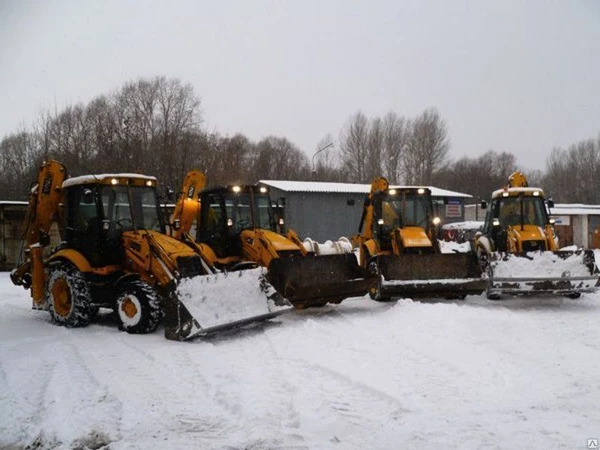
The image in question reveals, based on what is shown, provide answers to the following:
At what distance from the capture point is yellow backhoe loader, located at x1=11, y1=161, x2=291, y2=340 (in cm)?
866

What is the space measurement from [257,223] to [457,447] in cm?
732

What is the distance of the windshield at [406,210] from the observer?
1308 cm

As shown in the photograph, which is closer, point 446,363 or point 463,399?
point 463,399

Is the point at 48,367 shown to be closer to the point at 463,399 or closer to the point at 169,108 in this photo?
the point at 463,399

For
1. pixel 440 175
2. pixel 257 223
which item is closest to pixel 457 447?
pixel 257 223

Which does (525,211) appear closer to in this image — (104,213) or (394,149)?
(104,213)

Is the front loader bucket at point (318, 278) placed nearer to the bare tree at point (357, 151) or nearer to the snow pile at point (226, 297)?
the snow pile at point (226, 297)

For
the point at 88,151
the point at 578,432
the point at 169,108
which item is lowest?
the point at 578,432

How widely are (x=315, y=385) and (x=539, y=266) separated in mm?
6924

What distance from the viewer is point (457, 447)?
4.60 metres

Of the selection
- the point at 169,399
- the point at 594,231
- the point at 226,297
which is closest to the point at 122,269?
the point at 226,297

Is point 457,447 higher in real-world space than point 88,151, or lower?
lower

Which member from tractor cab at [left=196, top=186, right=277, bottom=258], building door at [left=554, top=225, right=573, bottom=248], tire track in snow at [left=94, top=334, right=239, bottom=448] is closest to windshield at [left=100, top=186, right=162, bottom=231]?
tractor cab at [left=196, top=186, right=277, bottom=258]

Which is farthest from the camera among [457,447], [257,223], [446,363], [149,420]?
[257,223]
